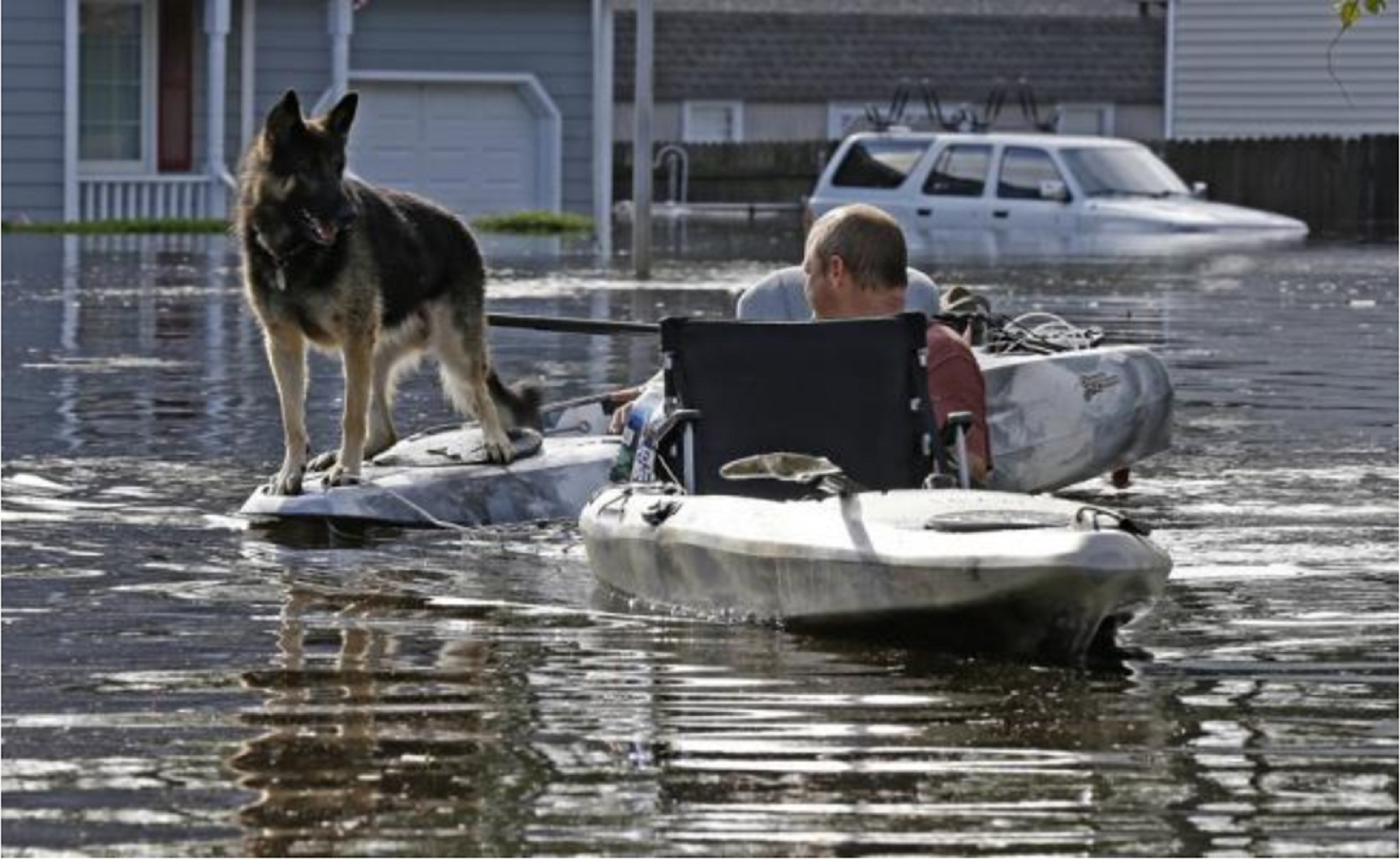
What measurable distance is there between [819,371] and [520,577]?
161 centimetres

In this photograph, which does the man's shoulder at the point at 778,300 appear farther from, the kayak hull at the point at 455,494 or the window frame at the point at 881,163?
the window frame at the point at 881,163

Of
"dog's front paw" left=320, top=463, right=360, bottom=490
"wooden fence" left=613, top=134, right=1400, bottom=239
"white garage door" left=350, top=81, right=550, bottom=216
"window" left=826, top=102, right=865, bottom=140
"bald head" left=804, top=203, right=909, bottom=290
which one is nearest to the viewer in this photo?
"bald head" left=804, top=203, right=909, bottom=290

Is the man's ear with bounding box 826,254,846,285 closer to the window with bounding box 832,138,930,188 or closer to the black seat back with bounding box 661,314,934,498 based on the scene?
the black seat back with bounding box 661,314,934,498

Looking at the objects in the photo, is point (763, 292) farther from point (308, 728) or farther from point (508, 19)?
point (508, 19)

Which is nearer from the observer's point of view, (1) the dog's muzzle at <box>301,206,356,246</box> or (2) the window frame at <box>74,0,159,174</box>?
(1) the dog's muzzle at <box>301,206,356,246</box>

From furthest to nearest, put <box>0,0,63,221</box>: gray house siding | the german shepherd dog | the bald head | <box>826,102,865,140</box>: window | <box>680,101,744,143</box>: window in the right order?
1. <box>680,101,744,143</box>: window
2. <box>826,102,865,140</box>: window
3. <box>0,0,63,221</box>: gray house siding
4. the german shepherd dog
5. the bald head

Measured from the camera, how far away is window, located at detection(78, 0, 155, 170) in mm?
43531

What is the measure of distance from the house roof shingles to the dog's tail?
171 feet

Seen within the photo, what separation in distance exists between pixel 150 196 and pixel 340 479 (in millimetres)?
31084

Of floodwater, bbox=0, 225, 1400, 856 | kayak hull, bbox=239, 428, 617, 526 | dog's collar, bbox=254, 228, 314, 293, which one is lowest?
floodwater, bbox=0, 225, 1400, 856

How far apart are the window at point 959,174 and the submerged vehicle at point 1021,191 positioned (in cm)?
1

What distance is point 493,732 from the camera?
350 inches

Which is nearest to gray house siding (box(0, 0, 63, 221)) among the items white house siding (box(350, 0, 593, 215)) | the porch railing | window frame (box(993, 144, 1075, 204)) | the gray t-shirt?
the porch railing

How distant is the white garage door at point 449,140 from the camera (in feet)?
150
